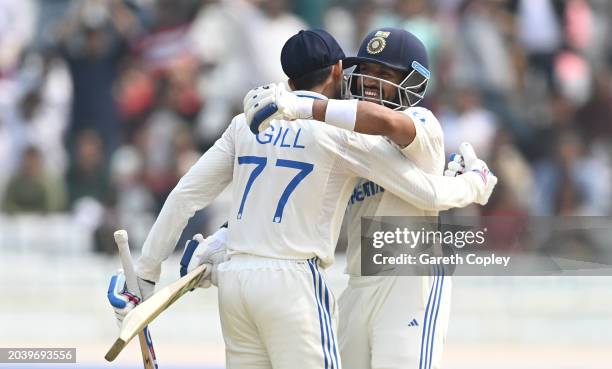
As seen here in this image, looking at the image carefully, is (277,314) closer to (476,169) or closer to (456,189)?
(456,189)

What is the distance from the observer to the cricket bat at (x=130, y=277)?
5.23 metres

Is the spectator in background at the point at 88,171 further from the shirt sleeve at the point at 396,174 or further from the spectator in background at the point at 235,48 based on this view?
the shirt sleeve at the point at 396,174

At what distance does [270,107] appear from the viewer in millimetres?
4719

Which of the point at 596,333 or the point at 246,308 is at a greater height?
the point at 596,333

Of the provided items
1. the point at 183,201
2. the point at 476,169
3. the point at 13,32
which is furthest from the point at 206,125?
the point at 476,169

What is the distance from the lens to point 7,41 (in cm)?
1205

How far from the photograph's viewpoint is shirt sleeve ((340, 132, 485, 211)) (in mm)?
5113

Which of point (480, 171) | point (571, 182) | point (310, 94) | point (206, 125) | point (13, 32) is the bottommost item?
point (480, 171)

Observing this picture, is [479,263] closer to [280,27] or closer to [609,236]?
[609,236]

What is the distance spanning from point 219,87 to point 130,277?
666 cm

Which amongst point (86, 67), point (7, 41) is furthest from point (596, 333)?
point (7, 41)

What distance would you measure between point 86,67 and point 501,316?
4.05m

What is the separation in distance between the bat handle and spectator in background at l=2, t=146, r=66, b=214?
599 cm

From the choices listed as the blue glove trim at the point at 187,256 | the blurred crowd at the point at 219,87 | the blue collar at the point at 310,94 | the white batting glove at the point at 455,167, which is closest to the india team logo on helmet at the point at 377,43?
the blue collar at the point at 310,94
